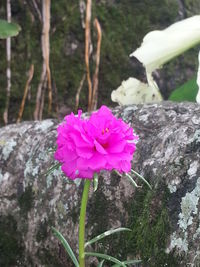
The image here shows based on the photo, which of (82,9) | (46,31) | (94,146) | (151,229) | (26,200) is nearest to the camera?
(94,146)

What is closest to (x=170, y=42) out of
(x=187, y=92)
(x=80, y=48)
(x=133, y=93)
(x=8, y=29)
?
(x=187, y=92)

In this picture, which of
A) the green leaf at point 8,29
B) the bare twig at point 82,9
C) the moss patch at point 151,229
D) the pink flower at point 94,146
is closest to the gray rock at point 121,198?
the moss patch at point 151,229

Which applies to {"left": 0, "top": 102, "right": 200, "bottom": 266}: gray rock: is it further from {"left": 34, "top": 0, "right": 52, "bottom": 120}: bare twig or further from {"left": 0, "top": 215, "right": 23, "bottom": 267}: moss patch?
{"left": 34, "top": 0, "right": 52, "bottom": 120}: bare twig

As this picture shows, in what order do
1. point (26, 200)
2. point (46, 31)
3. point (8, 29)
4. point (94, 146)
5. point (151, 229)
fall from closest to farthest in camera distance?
point (94, 146)
point (151, 229)
point (26, 200)
point (8, 29)
point (46, 31)

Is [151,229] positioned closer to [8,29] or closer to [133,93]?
[133,93]

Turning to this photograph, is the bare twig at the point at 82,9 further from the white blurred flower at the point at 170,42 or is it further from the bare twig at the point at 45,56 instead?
the white blurred flower at the point at 170,42

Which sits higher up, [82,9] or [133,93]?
[82,9]
